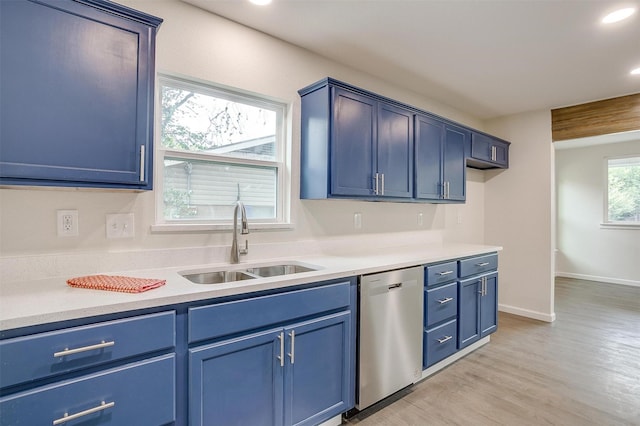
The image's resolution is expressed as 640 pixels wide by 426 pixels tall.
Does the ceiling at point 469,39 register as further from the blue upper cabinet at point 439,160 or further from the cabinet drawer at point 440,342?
the cabinet drawer at point 440,342

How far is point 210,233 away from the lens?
211 centimetres

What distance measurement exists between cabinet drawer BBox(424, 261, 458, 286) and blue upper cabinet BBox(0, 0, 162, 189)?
1969mm

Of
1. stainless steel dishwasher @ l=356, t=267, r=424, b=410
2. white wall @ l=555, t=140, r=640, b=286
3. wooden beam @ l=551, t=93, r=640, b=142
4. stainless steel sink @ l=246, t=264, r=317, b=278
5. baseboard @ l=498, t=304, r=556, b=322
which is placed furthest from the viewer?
white wall @ l=555, t=140, r=640, b=286

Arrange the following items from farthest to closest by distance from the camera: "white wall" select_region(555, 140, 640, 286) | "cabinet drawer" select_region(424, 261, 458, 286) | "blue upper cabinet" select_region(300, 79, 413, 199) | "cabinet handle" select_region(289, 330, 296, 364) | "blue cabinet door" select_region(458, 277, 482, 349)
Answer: "white wall" select_region(555, 140, 640, 286), "blue cabinet door" select_region(458, 277, 482, 349), "cabinet drawer" select_region(424, 261, 458, 286), "blue upper cabinet" select_region(300, 79, 413, 199), "cabinet handle" select_region(289, 330, 296, 364)

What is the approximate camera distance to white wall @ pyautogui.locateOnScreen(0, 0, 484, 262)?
1.57m

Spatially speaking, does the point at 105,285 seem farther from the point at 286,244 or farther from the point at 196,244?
the point at 286,244

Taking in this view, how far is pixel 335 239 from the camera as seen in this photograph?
279 cm

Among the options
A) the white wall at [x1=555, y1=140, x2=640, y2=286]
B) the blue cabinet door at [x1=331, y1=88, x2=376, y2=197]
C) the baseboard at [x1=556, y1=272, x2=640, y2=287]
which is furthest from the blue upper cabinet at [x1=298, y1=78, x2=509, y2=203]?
the baseboard at [x1=556, y1=272, x2=640, y2=287]

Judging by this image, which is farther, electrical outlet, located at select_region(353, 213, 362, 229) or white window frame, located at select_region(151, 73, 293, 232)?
electrical outlet, located at select_region(353, 213, 362, 229)

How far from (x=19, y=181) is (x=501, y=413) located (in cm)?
287

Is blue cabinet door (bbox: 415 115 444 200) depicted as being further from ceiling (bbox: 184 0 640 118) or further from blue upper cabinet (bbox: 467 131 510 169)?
blue upper cabinet (bbox: 467 131 510 169)

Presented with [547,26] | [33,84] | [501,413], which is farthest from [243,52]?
[501,413]

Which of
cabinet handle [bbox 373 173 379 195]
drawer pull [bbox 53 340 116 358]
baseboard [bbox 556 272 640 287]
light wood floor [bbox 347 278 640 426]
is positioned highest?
cabinet handle [bbox 373 173 379 195]

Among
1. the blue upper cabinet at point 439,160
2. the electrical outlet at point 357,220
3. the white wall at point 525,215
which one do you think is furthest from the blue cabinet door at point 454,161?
the white wall at point 525,215
